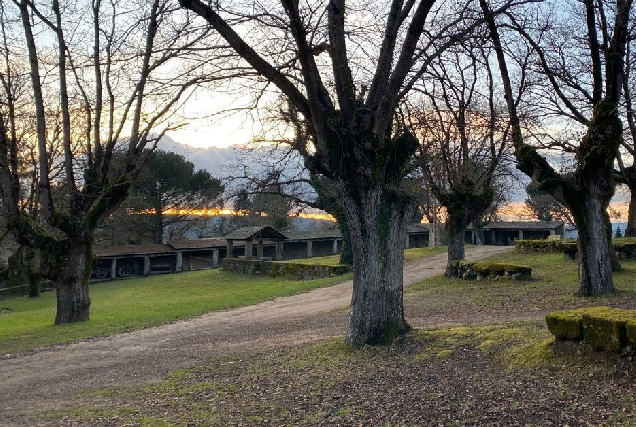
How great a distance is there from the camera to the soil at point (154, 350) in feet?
26.3

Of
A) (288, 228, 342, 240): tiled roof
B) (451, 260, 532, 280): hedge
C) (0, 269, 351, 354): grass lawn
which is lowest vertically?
(0, 269, 351, 354): grass lawn

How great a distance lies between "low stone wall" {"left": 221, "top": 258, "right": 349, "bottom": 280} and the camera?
1102 inches

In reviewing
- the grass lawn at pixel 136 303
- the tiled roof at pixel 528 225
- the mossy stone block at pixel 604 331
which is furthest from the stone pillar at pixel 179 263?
the mossy stone block at pixel 604 331

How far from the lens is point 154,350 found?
36.7 feet

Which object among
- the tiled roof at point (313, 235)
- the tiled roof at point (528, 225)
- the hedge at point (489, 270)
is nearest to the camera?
the hedge at point (489, 270)

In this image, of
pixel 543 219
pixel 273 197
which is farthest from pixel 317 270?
pixel 543 219

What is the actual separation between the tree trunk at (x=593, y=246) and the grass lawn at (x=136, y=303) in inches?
427

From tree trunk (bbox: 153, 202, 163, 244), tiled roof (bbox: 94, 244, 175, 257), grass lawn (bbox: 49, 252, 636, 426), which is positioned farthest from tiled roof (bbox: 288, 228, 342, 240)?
grass lawn (bbox: 49, 252, 636, 426)

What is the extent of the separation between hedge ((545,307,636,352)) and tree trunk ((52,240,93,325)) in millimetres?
13921

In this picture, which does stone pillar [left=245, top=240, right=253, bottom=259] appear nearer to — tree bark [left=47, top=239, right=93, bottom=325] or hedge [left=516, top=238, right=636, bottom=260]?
hedge [left=516, top=238, right=636, bottom=260]

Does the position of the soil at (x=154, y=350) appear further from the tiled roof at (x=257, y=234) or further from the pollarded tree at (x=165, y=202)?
the pollarded tree at (x=165, y=202)

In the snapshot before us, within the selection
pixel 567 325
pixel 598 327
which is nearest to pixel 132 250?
pixel 567 325

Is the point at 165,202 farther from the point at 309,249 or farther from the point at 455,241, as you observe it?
the point at 455,241

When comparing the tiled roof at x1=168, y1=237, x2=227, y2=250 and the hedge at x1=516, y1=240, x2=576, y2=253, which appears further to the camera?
the tiled roof at x1=168, y1=237, x2=227, y2=250
